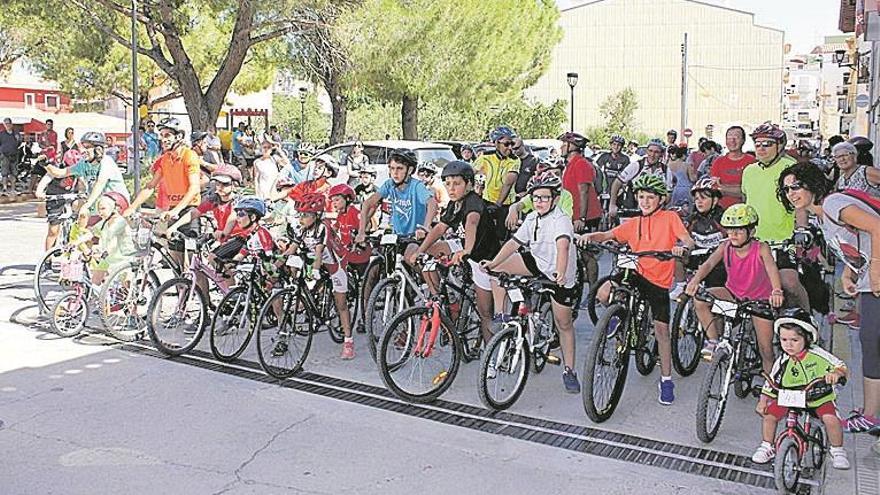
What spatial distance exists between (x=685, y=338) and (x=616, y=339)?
4.35ft

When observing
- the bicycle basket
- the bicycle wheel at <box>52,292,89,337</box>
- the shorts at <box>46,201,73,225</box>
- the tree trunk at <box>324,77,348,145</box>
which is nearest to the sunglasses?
the bicycle basket

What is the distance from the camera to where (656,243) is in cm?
636

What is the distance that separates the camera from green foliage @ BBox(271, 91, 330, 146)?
48125 mm

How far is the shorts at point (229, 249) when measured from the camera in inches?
→ 309

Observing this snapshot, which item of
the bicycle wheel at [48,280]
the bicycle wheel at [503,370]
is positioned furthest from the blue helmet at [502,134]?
the bicycle wheel at [48,280]

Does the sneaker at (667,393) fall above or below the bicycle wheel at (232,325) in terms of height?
below

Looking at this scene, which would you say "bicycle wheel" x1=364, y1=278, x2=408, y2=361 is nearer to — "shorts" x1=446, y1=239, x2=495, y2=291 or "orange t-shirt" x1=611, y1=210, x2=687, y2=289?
"shorts" x1=446, y1=239, x2=495, y2=291

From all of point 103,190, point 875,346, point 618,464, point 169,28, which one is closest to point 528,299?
point 618,464

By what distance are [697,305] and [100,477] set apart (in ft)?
12.7

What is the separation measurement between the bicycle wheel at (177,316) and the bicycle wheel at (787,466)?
456 centimetres

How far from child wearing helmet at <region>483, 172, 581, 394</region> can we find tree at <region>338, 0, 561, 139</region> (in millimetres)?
14190

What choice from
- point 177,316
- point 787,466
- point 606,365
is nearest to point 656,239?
point 606,365

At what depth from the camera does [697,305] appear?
6.45 metres

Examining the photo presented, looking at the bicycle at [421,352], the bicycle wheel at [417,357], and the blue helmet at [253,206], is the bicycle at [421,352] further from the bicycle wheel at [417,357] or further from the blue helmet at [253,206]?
the blue helmet at [253,206]
